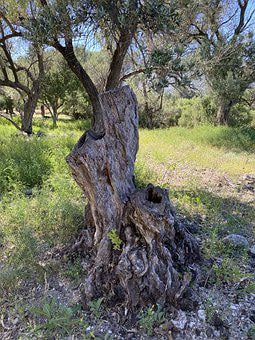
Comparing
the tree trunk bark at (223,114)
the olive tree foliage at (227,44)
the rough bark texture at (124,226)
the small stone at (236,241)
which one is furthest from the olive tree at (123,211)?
the tree trunk bark at (223,114)

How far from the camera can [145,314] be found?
65.2 inches

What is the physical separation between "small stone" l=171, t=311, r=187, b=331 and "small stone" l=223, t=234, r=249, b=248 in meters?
0.96

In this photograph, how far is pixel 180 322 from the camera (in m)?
1.65


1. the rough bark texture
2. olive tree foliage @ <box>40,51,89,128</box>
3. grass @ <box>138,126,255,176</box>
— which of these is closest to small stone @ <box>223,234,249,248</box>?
the rough bark texture

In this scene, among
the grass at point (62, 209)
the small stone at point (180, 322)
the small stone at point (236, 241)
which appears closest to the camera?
the small stone at point (180, 322)

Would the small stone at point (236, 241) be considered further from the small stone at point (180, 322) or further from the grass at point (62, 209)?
the small stone at point (180, 322)

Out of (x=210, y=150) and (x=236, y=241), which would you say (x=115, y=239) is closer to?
(x=236, y=241)

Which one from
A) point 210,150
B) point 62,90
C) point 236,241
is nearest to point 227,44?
point 210,150

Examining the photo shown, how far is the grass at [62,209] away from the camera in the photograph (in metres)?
1.99

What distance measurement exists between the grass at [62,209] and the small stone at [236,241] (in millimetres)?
103

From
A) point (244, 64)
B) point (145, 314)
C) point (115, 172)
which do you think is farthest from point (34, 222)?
point (244, 64)

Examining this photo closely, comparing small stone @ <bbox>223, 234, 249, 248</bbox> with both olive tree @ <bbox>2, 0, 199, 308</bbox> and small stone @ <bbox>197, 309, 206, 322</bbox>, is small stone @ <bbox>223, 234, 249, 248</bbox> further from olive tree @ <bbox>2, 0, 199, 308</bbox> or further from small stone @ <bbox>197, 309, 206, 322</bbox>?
small stone @ <bbox>197, 309, 206, 322</bbox>

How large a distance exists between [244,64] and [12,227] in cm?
764

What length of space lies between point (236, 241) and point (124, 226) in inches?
46.2
